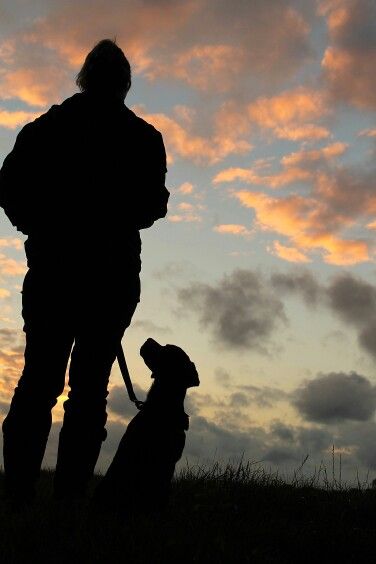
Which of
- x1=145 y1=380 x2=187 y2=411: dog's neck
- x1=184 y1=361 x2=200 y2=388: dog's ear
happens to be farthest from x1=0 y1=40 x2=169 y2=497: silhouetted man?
x1=184 y1=361 x2=200 y2=388: dog's ear

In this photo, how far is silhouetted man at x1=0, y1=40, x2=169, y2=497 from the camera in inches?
194

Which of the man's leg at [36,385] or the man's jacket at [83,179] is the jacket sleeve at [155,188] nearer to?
the man's jacket at [83,179]

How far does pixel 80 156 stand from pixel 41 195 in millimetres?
401

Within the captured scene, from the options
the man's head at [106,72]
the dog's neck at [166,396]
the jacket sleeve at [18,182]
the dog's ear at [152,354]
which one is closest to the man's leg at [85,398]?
the dog's ear at [152,354]

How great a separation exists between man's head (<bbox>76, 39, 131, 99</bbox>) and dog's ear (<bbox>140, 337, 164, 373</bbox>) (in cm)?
193

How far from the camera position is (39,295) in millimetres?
4930

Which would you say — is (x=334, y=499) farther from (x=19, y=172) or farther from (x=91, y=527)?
(x=19, y=172)

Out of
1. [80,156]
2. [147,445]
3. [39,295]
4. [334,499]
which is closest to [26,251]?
[39,295]

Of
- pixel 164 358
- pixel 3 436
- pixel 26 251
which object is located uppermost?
pixel 26 251

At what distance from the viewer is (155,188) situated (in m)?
5.18

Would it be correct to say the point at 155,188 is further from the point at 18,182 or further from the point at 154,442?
the point at 154,442

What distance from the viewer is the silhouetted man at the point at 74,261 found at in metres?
4.92

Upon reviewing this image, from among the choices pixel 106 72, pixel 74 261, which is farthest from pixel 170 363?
pixel 106 72

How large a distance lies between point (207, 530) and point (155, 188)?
2441 mm
